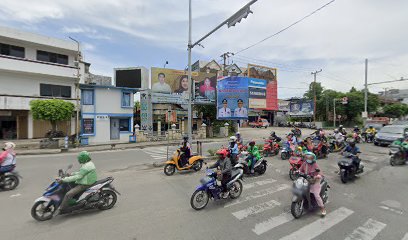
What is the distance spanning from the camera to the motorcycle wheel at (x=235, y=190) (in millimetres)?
6153

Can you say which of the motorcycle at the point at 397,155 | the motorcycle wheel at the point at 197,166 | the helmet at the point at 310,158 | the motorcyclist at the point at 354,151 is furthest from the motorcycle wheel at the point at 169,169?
the motorcycle at the point at 397,155

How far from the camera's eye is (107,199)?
5.43 metres

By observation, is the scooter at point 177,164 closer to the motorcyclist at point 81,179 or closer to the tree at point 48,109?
the motorcyclist at point 81,179

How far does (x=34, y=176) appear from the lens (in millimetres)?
8836

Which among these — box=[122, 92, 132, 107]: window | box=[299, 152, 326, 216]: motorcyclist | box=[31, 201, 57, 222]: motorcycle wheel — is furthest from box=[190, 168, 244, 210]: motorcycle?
box=[122, 92, 132, 107]: window

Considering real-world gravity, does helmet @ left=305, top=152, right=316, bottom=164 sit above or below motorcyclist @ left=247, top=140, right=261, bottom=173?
above

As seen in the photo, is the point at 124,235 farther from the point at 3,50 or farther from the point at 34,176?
the point at 3,50

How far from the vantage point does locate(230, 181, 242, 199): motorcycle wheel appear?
6.15 m

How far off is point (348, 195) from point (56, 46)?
2724cm

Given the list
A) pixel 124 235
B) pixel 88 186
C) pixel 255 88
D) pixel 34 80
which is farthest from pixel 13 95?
pixel 255 88

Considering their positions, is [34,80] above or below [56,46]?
below

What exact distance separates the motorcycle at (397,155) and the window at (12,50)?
30351mm

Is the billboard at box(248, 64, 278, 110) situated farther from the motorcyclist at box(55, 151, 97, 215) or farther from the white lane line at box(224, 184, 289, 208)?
the motorcyclist at box(55, 151, 97, 215)

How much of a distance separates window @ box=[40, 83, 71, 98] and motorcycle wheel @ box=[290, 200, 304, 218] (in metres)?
25.3
